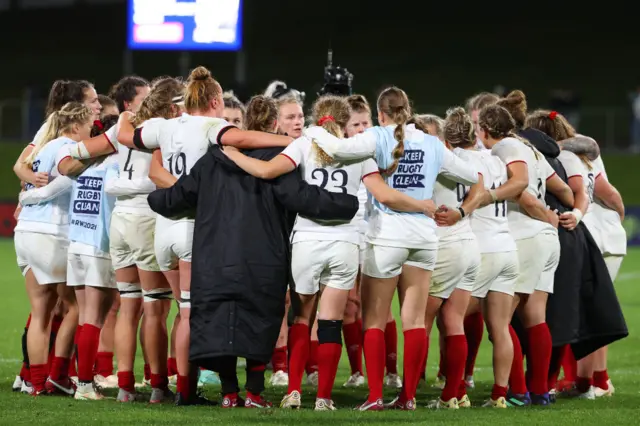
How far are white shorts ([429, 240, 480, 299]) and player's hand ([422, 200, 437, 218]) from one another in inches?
14.1

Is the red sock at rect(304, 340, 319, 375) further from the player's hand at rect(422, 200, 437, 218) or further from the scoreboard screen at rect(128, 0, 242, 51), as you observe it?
the scoreboard screen at rect(128, 0, 242, 51)

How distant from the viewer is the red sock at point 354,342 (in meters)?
8.21

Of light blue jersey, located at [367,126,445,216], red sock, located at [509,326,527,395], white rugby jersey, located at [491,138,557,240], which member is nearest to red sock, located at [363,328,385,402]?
light blue jersey, located at [367,126,445,216]

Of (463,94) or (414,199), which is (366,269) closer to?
(414,199)

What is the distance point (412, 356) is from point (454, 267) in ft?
1.98

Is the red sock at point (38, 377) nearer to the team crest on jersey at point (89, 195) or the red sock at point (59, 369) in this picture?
A: the red sock at point (59, 369)

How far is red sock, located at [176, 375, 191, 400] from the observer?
6.75m

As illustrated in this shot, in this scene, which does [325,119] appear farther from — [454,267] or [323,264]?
[454,267]

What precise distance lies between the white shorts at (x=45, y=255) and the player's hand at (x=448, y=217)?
2.44 metres

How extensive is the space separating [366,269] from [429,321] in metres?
0.81

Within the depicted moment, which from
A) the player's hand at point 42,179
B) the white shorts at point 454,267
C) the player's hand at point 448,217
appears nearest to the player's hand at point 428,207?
the player's hand at point 448,217

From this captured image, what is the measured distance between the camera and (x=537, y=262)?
725 centimetres

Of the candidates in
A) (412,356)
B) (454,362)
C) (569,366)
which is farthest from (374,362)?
(569,366)

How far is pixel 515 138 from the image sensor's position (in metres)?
7.20
